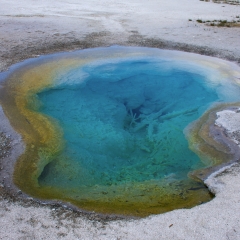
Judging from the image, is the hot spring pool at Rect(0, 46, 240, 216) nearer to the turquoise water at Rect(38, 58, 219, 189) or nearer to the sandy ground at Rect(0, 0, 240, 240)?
the turquoise water at Rect(38, 58, 219, 189)

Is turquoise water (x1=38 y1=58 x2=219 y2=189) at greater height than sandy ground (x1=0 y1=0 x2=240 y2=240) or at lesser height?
lesser

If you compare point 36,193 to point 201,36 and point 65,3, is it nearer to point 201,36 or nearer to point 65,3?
point 201,36

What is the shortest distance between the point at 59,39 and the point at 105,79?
3.45 meters

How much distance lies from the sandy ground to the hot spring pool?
1.15 ft

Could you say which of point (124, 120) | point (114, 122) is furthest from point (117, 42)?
point (114, 122)

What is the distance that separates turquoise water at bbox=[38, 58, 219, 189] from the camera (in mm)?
5352

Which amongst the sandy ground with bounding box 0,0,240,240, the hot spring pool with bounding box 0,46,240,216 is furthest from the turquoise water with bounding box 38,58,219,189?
the sandy ground with bounding box 0,0,240,240

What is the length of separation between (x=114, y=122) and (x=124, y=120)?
249mm

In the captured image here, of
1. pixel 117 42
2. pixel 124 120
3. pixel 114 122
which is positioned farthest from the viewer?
pixel 117 42

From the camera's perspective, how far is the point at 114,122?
697 cm

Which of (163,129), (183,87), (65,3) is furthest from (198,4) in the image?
(163,129)

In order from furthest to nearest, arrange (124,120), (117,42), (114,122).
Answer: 1. (117,42)
2. (124,120)
3. (114,122)

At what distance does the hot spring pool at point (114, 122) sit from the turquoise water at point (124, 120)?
2 cm

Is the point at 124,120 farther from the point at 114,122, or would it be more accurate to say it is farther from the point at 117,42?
the point at 117,42
